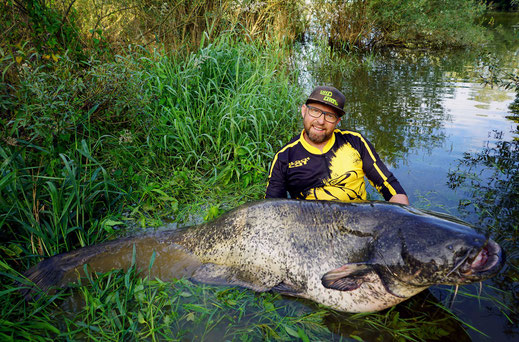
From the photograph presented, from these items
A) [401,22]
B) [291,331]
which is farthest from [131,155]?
[401,22]

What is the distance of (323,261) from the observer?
230 centimetres

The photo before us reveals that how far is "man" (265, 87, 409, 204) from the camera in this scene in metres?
3.16

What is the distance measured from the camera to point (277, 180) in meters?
3.32

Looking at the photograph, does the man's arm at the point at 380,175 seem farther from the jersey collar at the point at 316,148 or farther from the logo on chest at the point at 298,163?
the logo on chest at the point at 298,163

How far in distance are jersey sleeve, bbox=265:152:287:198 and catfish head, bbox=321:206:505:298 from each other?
124 centimetres

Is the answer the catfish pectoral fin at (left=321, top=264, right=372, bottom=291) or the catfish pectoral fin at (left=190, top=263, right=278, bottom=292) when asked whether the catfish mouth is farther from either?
the catfish pectoral fin at (left=190, top=263, right=278, bottom=292)

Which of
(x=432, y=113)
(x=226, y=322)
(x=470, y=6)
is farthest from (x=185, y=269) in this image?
(x=470, y=6)

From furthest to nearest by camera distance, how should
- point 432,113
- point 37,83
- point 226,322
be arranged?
point 432,113 → point 37,83 → point 226,322

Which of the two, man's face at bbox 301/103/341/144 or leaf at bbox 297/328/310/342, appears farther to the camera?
man's face at bbox 301/103/341/144

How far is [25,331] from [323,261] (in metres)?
1.95

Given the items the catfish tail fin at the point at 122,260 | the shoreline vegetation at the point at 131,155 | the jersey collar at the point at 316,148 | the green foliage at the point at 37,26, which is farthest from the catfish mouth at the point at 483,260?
the green foliage at the point at 37,26

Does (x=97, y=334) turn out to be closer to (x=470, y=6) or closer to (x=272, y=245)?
(x=272, y=245)

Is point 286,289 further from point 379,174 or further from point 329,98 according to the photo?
point 329,98

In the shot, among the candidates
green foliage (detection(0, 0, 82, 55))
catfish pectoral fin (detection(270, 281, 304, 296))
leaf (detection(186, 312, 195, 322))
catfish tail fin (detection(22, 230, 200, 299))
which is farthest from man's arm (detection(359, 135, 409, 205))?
green foliage (detection(0, 0, 82, 55))
